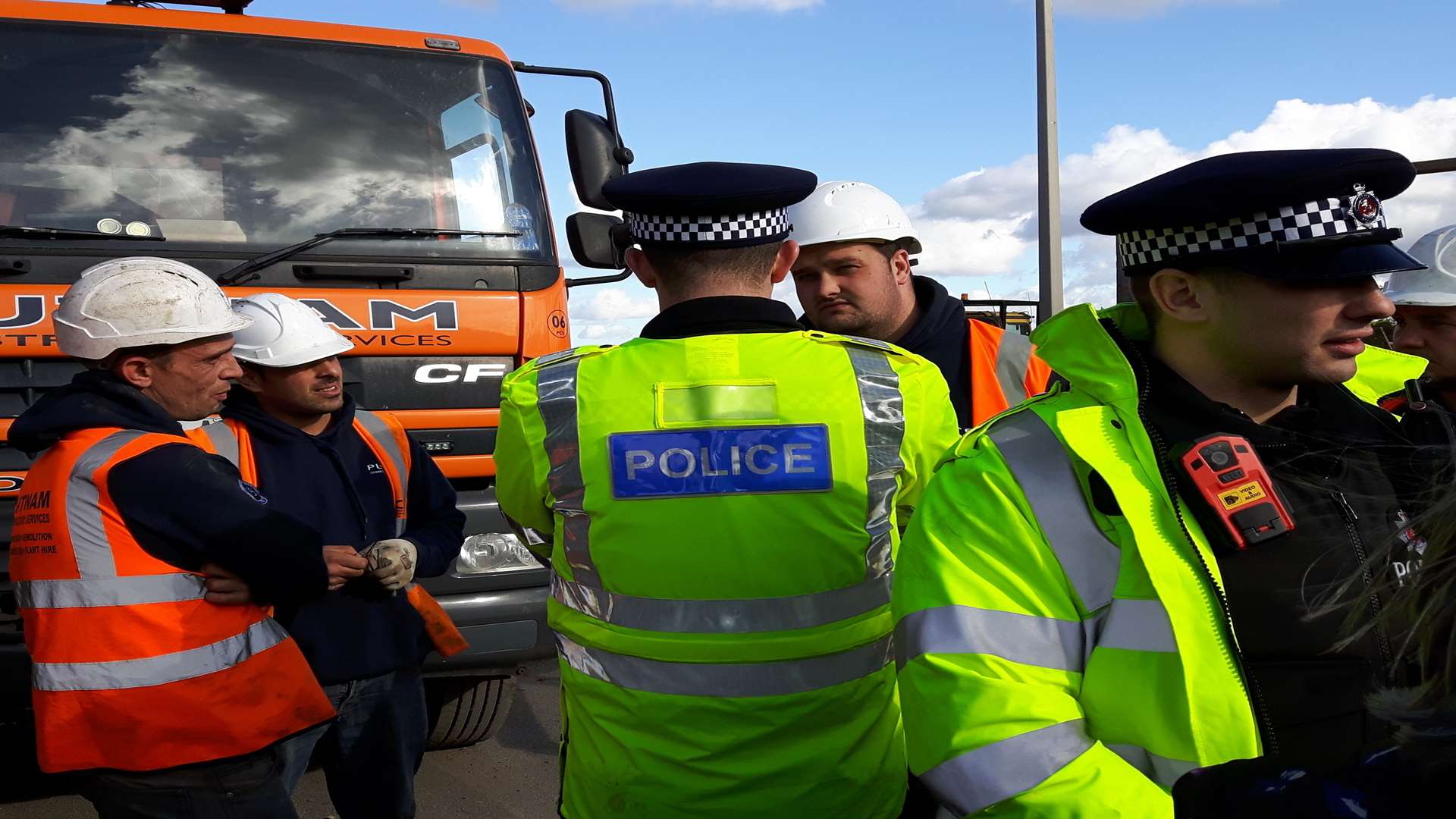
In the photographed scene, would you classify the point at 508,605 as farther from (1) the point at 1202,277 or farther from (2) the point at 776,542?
(1) the point at 1202,277

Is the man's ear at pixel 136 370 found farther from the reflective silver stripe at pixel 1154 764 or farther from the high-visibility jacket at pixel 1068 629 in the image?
the reflective silver stripe at pixel 1154 764

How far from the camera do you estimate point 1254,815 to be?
2.77 feet

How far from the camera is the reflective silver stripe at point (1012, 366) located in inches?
128

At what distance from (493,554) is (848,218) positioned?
1686mm

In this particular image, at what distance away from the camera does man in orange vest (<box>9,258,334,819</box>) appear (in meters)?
2.30

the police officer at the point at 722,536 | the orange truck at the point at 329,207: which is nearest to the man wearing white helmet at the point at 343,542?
the orange truck at the point at 329,207

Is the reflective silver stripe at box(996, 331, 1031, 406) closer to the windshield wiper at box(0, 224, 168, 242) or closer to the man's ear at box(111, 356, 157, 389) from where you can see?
the man's ear at box(111, 356, 157, 389)

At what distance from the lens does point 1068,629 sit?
1.37m

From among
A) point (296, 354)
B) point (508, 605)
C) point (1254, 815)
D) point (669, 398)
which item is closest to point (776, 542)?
point (669, 398)

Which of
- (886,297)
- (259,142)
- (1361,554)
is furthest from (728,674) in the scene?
(259,142)

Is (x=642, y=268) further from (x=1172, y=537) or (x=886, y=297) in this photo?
(x=886, y=297)

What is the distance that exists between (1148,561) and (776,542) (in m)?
0.75

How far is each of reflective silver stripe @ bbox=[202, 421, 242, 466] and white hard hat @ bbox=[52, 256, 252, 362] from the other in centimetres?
39

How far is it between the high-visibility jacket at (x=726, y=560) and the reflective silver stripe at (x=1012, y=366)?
1256 mm
